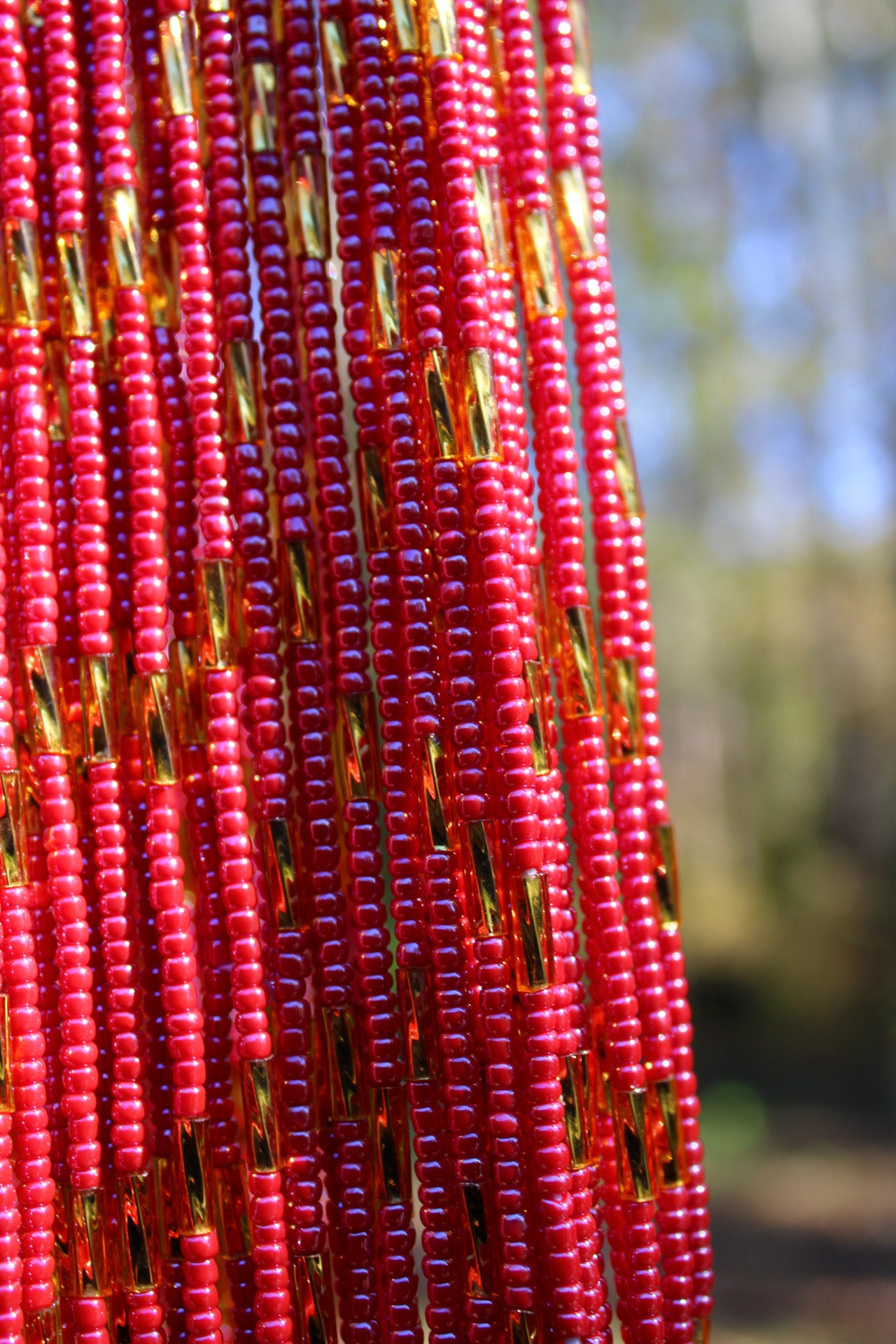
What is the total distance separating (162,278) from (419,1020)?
0.35 m

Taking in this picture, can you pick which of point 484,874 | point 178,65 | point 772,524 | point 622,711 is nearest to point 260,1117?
point 484,874

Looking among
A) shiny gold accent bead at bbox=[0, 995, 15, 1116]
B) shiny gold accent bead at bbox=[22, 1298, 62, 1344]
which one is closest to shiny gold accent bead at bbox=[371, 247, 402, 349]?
shiny gold accent bead at bbox=[0, 995, 15, 1116]

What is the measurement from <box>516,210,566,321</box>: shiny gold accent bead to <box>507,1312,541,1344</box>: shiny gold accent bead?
420 millimetres

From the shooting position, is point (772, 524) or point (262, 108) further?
point (772, 524)

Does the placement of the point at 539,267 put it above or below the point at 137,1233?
above

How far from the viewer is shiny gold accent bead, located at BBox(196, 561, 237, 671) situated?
1.54ft

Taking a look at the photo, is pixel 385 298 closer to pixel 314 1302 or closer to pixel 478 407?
pixel 478 407

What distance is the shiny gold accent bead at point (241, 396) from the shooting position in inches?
19.1

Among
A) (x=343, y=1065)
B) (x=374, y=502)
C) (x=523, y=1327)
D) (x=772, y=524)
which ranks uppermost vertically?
(x=772, y=524)

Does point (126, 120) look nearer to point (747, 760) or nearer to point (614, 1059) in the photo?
point (614, 1059)

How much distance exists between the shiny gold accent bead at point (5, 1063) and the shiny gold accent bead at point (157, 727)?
10 centimetres

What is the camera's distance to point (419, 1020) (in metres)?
0.46

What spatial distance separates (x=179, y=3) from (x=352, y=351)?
0.17m

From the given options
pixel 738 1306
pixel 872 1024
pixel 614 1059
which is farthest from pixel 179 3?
pixel 872 1024
